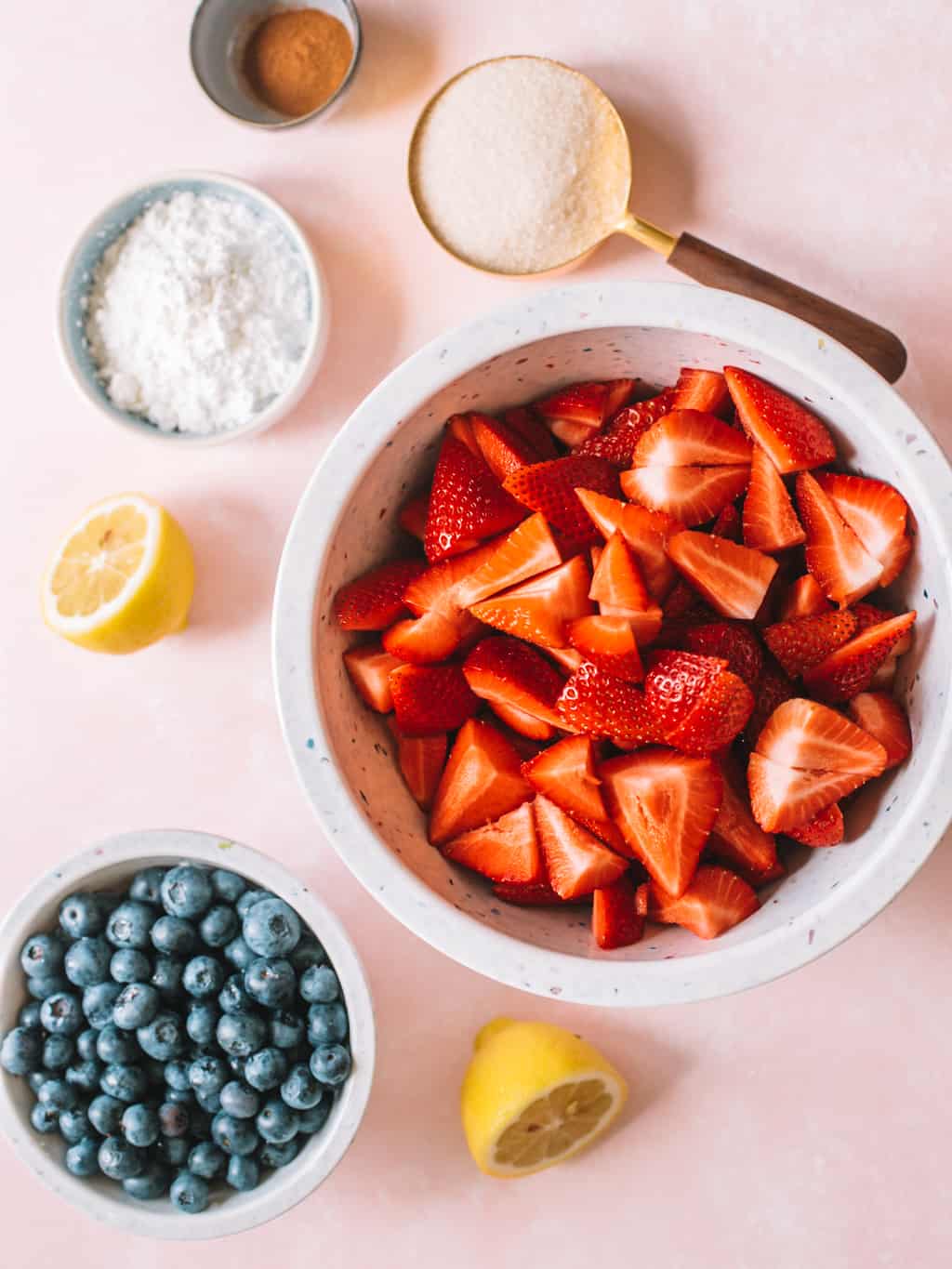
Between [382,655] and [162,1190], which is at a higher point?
[382,655]

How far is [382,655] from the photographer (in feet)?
3.39

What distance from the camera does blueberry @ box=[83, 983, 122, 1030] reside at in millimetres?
1116

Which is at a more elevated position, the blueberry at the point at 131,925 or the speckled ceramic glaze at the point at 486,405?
the speckled ceramic glaze at the point at 486,405

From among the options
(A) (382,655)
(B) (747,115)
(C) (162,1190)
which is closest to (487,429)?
(A) (382,655)

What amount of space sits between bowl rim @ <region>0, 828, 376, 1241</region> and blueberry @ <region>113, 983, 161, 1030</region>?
0.12m

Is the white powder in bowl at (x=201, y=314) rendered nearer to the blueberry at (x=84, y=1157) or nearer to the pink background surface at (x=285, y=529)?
the pink background surface at (x=285, y=529)

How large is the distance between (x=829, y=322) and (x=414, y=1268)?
1.05 metres

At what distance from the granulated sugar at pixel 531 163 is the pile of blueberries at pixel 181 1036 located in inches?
27.0

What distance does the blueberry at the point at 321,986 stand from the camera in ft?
3.62

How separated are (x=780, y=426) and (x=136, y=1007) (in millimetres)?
776

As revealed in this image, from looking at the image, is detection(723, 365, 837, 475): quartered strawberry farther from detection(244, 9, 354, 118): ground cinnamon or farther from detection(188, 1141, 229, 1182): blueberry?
detection(188, 1141, 229, 1182): blueberry

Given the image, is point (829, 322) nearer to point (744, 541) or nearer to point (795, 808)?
point (744, 541)

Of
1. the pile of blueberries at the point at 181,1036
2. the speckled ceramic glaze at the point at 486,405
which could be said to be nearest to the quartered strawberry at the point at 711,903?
the speckled ceramic glaze at the point at 486,405

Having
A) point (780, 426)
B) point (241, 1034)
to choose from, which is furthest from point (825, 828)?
point (241, 1034)
